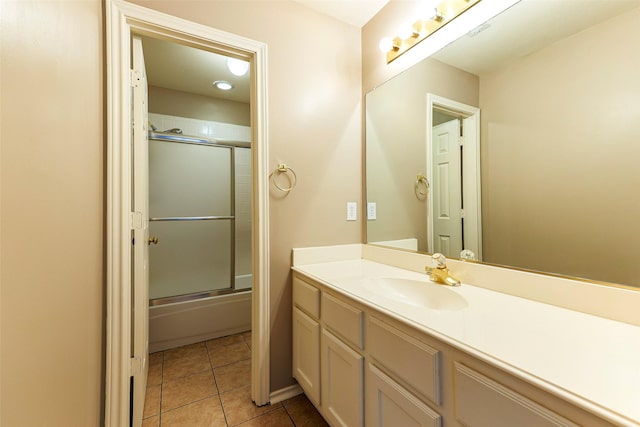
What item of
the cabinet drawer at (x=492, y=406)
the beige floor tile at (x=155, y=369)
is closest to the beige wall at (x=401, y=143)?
the cabinet drawer at (x=492, y=406)

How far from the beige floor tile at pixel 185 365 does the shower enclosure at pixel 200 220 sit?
1.06 ft

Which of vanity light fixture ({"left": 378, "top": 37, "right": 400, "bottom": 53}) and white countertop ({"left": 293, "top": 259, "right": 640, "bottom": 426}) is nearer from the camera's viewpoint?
white countertop ({"left": 293, "top": 259, "right": 640, "bottom": 426})

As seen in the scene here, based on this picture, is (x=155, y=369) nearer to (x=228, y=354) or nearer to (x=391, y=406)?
(x=228, y=354)

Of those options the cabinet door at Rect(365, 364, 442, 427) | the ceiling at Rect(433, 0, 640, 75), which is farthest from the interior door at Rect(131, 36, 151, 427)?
the ceiling at Rect(433, 0, 640, 75)

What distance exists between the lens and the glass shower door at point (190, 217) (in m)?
2.71

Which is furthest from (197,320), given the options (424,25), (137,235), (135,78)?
(424,25)

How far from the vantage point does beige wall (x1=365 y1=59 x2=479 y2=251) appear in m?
1.37

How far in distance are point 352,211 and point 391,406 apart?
1.13 m

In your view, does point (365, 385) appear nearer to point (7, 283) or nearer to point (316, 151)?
point (7, 283)

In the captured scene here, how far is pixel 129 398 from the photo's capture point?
4.07 feet

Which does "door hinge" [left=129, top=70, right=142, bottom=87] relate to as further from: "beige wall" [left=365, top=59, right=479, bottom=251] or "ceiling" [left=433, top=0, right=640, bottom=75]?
"ceiling" [left=433, top=0, right=640, bottom=75]

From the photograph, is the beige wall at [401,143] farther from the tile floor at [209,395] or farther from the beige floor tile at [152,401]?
the beige floor tile at [152,401]

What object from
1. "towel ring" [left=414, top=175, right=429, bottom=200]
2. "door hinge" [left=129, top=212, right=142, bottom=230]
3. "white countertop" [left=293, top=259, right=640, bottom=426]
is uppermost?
"towel ring" [left=414, top=175, right=429, bottom=200]

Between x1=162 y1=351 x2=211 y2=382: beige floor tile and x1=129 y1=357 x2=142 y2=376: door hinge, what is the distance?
567 mm
